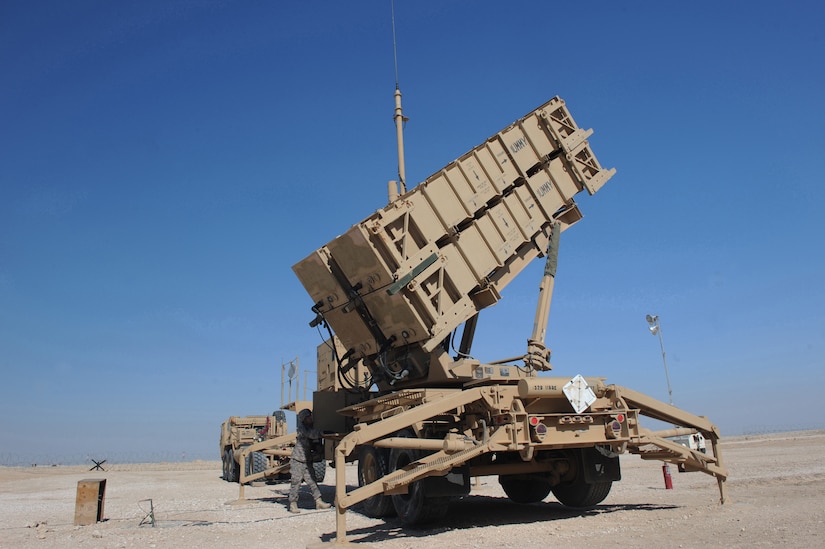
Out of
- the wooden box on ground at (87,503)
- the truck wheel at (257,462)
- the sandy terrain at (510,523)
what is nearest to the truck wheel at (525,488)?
the sandy terrain at (510,523)

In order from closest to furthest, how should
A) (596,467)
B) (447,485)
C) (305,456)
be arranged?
(447,485) < (596,467) < (305,456)

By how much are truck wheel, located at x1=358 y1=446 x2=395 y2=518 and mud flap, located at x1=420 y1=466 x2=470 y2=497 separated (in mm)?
1421

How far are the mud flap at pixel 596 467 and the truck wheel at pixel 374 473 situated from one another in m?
2.71

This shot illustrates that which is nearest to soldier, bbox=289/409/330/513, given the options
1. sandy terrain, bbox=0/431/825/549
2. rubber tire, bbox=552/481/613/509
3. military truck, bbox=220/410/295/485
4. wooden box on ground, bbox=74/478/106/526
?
sandy terrain, bbox=0/431/825/549

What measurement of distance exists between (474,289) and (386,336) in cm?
139

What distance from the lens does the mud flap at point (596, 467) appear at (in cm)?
855

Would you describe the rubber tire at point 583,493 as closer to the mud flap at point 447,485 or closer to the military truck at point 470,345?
the military truck at point 470,345

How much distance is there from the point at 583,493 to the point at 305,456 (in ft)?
15.5

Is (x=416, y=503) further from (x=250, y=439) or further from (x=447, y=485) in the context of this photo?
(x=250, y=439)

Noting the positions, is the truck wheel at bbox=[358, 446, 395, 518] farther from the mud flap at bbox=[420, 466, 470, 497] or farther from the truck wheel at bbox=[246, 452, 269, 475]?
the truck wheel at bbox=[246, 452, 269, 475]

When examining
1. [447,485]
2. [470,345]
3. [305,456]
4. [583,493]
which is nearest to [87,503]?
[305,456]

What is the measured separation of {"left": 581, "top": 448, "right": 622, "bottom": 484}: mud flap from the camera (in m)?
8.55

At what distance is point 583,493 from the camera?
29.8 ft

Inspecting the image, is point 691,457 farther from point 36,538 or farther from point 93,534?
point 36,538
